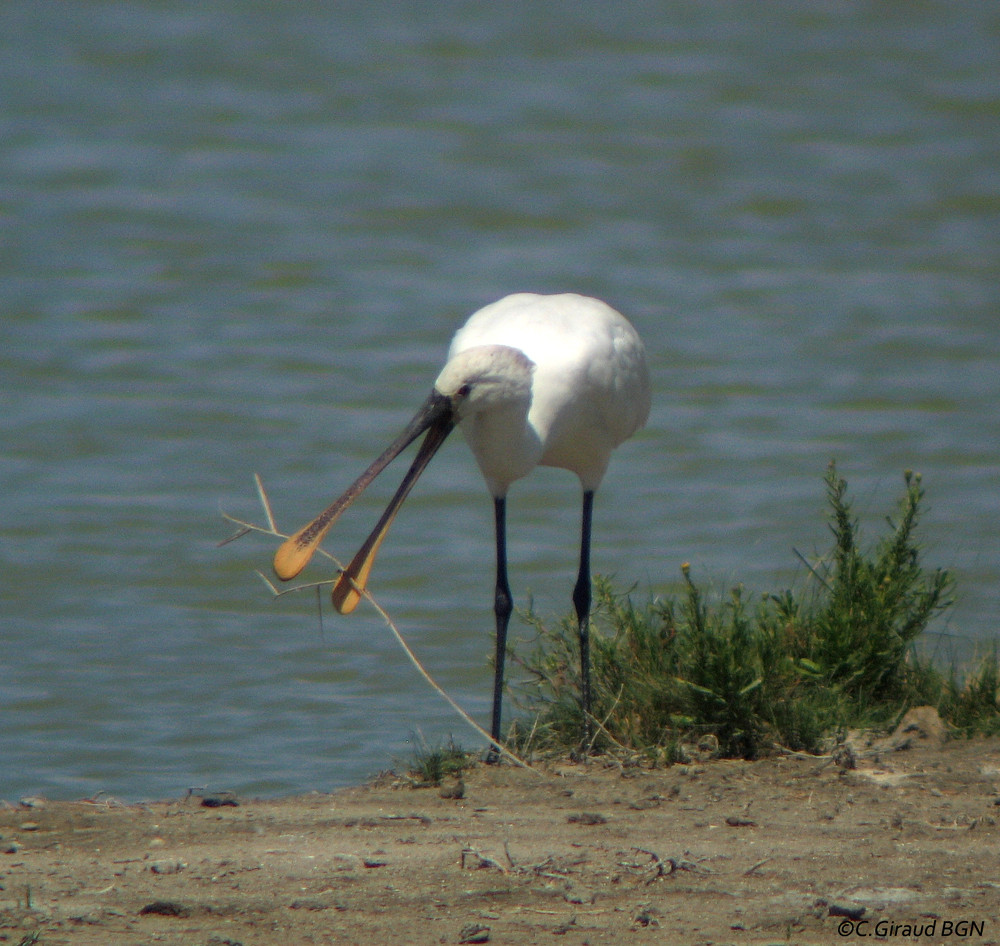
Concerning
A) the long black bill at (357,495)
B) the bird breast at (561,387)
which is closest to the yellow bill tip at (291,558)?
the long black bill at (357,495)

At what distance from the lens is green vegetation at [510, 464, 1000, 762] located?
5.41 metres

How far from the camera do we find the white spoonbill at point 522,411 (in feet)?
18.4

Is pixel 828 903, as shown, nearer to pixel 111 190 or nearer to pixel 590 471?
pixel 590 471

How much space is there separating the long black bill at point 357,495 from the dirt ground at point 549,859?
69cm

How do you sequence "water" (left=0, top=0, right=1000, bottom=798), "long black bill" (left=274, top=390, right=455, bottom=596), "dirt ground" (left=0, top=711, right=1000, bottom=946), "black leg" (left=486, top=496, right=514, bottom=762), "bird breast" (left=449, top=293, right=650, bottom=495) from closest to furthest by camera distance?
"dirt ground" (left=0, top=711, right=1000, bottom=946) → "long black bill" (left=274, top=390, right=455, bottom=596) → "bird breast" (left=449, top=293, right=650, bottom=495) → "black leg" (left=486, top=496, right=514, bottom=762) → "water" (left=0, top=0, right=1000, bottom=798)

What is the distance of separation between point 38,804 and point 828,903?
2.33 metres

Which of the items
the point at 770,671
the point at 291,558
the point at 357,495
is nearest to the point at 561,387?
the point at 357,495

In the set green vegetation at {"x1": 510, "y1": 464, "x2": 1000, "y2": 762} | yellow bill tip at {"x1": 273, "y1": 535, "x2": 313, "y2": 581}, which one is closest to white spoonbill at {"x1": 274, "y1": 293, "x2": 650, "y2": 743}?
yellow bill tip at {"x1": 273, "y1": 535, "x2": 313, "y2": 581}

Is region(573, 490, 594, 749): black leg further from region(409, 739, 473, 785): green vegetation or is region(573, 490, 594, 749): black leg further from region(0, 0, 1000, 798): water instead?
region(0, 0, 1000, 798): water

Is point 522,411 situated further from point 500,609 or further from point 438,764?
point 438,764

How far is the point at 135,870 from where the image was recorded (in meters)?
4.30

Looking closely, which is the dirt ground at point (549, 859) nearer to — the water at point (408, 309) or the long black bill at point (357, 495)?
the long black bill at point (357, 495)

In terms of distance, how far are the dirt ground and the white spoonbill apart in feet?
2.36

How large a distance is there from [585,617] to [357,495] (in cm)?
106
